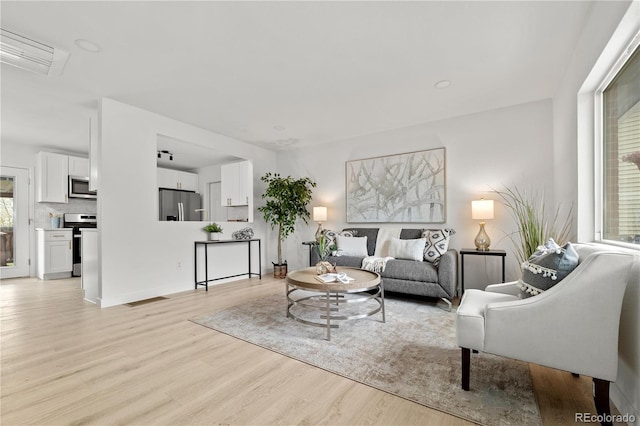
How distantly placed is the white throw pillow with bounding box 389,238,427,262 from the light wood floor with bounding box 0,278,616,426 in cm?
185

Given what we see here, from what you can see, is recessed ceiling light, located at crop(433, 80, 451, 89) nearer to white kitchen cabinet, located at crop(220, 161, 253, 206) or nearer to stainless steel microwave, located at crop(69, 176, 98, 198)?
white kitchen cabinet, located at crop(220, 161, 253, 206)

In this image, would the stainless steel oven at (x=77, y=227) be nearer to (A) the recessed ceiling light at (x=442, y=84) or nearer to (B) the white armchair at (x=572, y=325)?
(A) the recessed ceiling light at (x=442, y=84)

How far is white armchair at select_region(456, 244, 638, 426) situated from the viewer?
1382 mm

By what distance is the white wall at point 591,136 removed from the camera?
4.80 ft

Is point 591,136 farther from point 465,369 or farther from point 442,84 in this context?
point 465,369

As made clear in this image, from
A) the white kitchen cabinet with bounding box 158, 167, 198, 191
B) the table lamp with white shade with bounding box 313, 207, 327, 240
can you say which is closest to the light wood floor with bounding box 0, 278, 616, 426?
the table lamp with white shade with bounding box 313, 207, 327, 240

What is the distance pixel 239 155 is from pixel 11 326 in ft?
11.8

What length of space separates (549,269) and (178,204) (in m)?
6.86

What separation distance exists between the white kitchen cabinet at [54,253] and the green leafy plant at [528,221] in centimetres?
726

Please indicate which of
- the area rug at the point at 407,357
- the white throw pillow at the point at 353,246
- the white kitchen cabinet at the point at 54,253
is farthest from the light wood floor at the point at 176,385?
the white kitchen cabinet at the point at 54,253

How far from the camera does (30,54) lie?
96.4 inches

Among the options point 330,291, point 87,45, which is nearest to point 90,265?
point 87,45

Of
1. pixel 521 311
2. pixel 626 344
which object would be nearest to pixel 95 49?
pixel 521 311

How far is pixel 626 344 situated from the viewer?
1513mm
